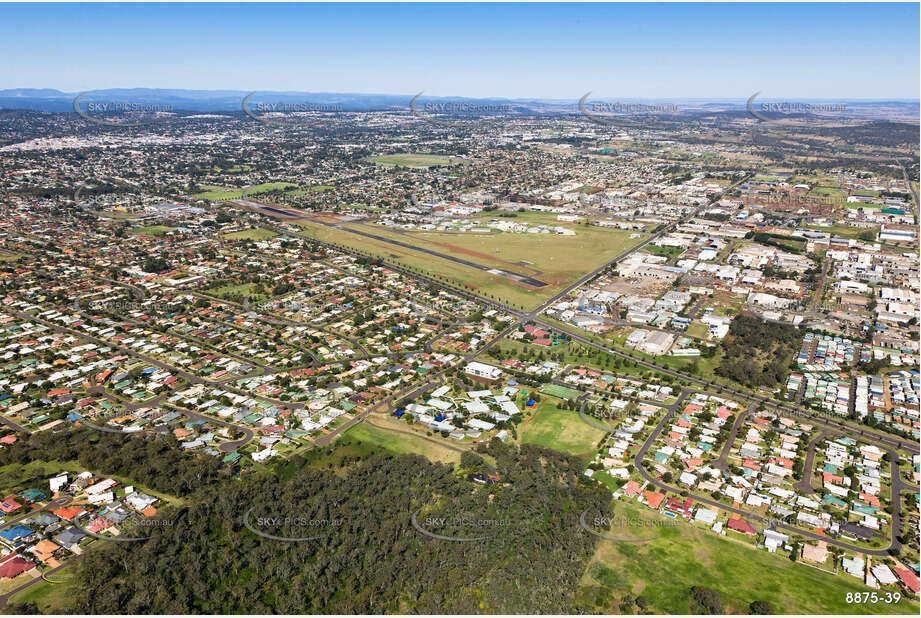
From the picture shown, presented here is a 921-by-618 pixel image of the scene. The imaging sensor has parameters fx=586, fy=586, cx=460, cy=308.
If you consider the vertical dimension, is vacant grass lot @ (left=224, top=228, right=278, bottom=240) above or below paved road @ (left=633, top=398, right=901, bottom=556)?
above

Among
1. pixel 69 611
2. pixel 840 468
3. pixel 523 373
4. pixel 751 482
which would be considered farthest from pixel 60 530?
Result: pixel 840 468

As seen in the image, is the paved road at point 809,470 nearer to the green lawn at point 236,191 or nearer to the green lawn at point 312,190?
the green lawn at point 312,190

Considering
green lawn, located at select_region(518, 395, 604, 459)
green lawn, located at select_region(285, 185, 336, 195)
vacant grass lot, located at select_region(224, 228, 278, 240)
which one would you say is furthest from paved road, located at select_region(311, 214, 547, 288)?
green lawn, located at select_region(518, 395, 604, 459)

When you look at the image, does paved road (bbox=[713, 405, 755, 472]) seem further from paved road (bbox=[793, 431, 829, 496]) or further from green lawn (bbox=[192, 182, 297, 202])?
green lawn (bbox=[192, 182, 297, 202])

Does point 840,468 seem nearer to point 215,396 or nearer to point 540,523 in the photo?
point 540,523

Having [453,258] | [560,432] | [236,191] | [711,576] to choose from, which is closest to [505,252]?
[453,258]

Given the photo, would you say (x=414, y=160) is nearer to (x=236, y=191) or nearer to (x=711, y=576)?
(x=236, y=191)
